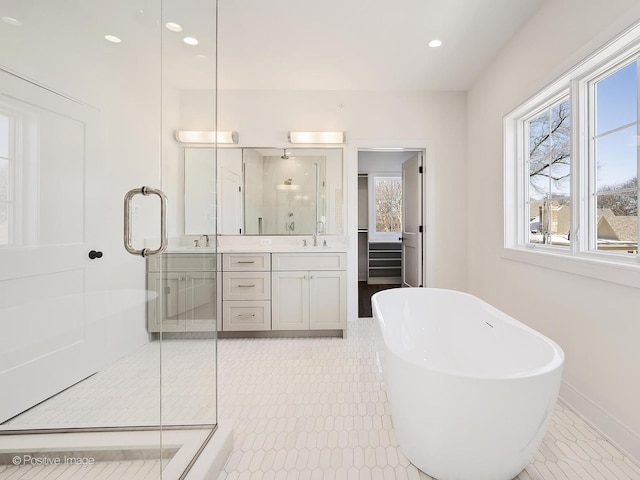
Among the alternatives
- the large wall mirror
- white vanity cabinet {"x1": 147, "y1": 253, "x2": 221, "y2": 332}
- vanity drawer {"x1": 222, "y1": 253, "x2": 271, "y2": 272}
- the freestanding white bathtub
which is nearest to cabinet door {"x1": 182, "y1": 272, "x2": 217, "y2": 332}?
white vanity cabinet {"x1": 147, "y1": 253, "x2": 221, "y2": 332}

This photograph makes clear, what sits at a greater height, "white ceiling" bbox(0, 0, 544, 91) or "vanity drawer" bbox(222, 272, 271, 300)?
"white ceiling" bbox(0, 0, 544, 91)

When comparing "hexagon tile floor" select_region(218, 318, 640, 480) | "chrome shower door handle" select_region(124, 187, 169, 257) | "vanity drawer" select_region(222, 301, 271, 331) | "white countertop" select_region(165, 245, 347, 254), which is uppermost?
"chrome shower door handle" select_region(124, 187, 169, 257)

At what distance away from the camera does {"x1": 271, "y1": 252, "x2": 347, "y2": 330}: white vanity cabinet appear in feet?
9.41

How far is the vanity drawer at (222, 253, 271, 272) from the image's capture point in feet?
9.37

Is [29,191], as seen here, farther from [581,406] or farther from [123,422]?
[581,406]

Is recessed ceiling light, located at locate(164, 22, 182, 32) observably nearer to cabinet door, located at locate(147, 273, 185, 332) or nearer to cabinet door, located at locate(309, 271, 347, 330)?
cabinet door, located at locate(147, 273, 185, 332)

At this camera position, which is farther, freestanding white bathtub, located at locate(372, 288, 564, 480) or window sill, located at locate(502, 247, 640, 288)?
window sill, located at locate(502, 247, 640, 288)

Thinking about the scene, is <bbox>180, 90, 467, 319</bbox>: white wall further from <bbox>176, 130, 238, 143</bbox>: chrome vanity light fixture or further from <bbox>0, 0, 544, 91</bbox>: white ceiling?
<bbox>176, 130, 238, 143</bbox>: chrome vanity light fixture

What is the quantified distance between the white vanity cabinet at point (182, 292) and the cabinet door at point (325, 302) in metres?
1.38

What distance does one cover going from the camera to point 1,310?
→ 3.58 feet

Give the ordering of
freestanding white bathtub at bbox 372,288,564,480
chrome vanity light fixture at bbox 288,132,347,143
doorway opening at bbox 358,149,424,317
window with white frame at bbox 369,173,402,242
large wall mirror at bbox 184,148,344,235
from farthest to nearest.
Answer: window with white frame at bbox 369,173,402,242 → doorway opening at bbox 358,149,424,317 → large wall mirror at bbox 184,148,344,235 → chrome vanity light fixture at bbox 288,132,347,143 → freestanding white bathtub at bbox 372,288,564,480

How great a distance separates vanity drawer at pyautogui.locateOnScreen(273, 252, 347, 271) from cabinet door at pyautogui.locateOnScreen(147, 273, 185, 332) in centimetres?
144

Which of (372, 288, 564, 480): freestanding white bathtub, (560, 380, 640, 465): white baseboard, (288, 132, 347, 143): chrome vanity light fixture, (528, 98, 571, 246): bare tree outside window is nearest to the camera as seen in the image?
(372, 288, 564, 480): freestanding white bathtub

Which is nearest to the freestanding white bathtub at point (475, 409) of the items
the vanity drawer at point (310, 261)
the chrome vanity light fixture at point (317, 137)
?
the vanity drawer at point (310, 261)
